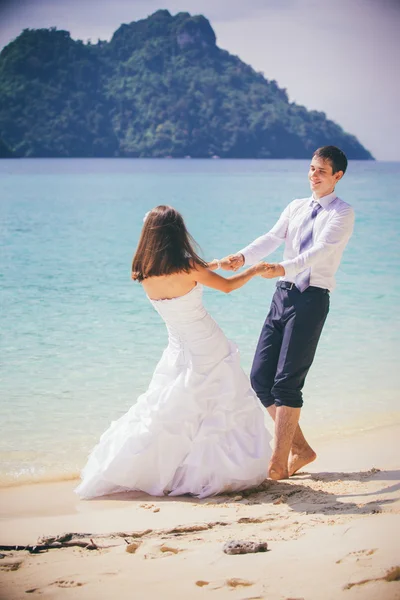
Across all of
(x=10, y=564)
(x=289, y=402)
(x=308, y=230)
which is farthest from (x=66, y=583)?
(x=308, y=230)

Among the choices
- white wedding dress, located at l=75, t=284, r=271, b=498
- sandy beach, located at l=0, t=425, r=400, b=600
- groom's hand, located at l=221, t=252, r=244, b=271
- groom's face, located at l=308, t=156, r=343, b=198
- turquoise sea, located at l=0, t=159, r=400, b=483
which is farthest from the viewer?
turquoise sea, located at l=0, t=159, r=400, b=483

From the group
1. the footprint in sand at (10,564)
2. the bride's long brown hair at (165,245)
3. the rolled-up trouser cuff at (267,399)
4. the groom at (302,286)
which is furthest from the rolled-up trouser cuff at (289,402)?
the footprint in sand at (10,564)

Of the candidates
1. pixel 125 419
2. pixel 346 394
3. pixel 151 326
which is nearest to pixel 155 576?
pixel 125 419

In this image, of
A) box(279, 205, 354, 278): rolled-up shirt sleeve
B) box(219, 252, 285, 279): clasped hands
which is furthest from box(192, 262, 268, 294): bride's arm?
box(279, 205, 354, 278): rolled-up shirt sleeve

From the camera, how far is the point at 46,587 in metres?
2.88

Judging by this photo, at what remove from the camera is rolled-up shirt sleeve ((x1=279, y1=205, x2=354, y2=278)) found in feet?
14.2

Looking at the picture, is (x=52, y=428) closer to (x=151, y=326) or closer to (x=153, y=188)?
(x=151, y=326)

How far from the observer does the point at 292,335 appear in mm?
4453

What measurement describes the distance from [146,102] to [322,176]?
64.4 m

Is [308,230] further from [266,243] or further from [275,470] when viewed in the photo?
[275,470]

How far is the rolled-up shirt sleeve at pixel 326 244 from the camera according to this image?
170 inches

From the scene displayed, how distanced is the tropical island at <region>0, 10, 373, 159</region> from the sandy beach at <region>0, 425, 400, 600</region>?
122 feet

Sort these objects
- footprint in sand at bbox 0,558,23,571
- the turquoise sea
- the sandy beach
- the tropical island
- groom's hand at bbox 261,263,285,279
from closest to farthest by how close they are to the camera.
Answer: the sandy beach < footprint in sand at bbox 0,558,23,571 < groom's hand at bbox 261,263,285,279 < the turquoise sea < the tropical island

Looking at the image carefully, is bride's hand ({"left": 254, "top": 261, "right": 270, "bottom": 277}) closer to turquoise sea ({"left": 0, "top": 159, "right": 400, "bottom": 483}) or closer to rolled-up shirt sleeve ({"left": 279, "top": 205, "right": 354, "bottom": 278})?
rolled-up shirt sleeve ({"left": 279, "top": 205, "right": 354, "bottom": 278})
